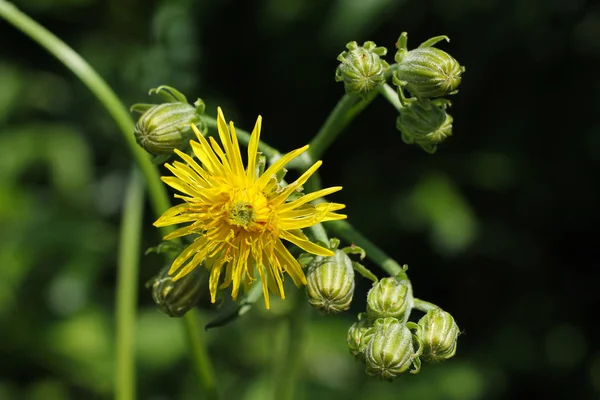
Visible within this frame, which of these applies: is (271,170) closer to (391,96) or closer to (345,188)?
(391,96)

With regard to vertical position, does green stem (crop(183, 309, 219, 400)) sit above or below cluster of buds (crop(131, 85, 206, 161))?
below

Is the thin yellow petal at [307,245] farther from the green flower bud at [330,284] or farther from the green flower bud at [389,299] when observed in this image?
A: the green flower bud at [389,299]

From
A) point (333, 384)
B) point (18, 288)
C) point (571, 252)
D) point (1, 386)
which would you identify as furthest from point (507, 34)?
point (1, 386)

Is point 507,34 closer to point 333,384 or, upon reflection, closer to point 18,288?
point 333,384

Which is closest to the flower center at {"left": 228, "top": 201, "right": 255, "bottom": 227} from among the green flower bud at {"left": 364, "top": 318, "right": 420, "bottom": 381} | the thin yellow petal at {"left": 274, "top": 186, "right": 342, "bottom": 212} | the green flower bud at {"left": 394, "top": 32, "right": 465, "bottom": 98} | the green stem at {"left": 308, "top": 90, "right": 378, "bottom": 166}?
the thin yellow petal at {"left": 274, "top": 186, "right": 342, "bottom": 212}

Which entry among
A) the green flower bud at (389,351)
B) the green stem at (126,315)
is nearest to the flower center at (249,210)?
the green flower bud at (389,351)

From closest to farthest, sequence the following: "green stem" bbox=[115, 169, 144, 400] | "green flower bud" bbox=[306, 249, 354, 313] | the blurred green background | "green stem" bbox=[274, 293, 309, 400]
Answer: "green flower bud" bbox=[306, 249, 354, 313] < "green stem" bbox=[274, 293, 309, 400] < "green stem" bbox=[115, 169, 144, 400] < the blurred green background

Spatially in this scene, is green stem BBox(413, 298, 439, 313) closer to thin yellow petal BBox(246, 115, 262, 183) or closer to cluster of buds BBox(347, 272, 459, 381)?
cluster of buds BBox(347, 272, 459, 381)
